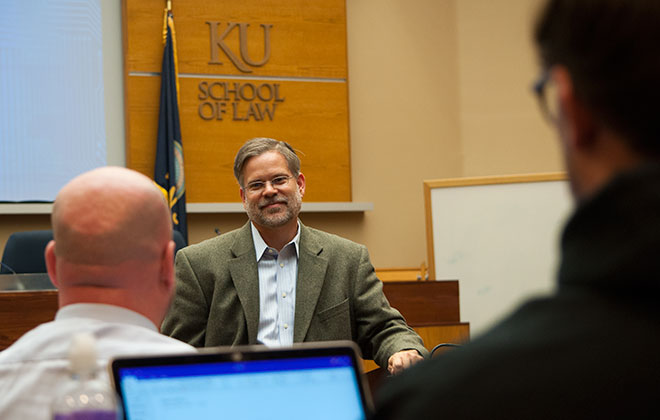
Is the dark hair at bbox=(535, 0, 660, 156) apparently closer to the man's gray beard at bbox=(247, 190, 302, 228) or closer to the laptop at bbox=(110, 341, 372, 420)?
the laptop at bbox=(110, 341, 372, 420)

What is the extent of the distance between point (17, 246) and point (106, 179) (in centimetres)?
314

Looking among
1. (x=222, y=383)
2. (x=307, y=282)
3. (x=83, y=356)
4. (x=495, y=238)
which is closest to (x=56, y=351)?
(x=222, y=383)

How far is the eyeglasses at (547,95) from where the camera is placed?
73 cm

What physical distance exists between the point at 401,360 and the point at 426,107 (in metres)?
4.70

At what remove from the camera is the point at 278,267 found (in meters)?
3.09

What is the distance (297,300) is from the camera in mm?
2986

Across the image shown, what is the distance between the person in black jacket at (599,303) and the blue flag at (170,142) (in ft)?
17.9

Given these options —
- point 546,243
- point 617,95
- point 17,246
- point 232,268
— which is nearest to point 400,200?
point 546,243

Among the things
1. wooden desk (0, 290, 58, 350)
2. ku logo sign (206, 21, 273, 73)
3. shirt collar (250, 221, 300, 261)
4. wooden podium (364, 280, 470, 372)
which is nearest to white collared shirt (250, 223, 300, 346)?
shirt collar (250, 221, 300, 261)

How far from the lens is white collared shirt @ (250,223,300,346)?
9.77 feet

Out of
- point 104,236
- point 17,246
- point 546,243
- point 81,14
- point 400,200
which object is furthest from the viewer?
point 400,200

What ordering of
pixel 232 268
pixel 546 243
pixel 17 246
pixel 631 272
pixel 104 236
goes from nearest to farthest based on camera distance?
1. pixel 631 272
2. pixel 104 236
3. pixel 232 268
4. pixel 17 246
5. pixel 546 243

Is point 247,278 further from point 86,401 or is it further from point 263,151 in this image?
point 86,401

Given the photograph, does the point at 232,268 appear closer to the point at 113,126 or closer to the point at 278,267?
the point at 278,267
